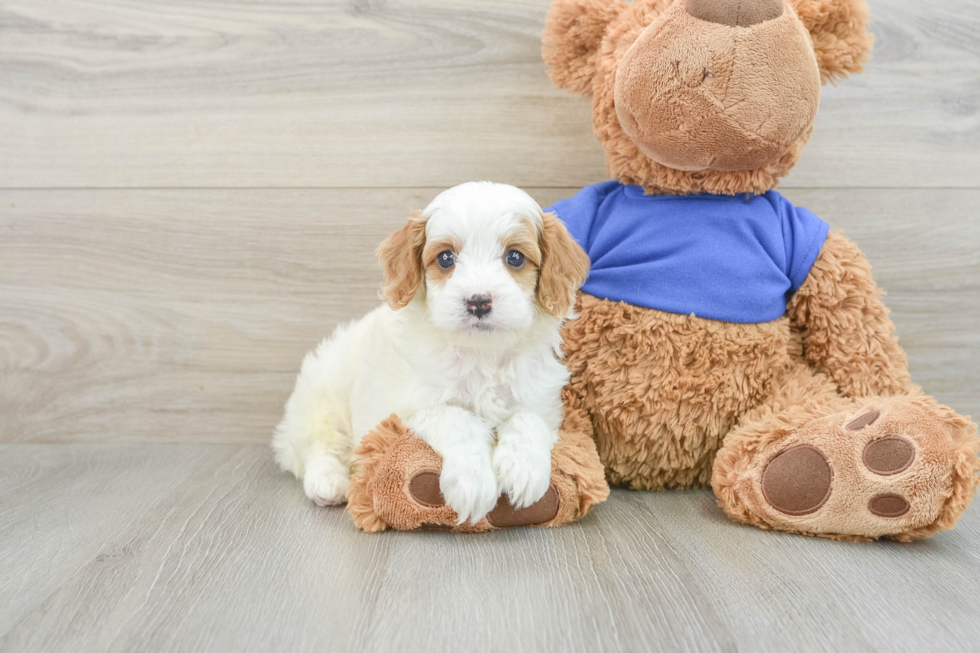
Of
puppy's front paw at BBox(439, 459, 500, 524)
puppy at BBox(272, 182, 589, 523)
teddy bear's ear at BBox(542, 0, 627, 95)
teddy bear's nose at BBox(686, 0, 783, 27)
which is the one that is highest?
teddy bear's nose at BBox(686, 0, 783, 27)

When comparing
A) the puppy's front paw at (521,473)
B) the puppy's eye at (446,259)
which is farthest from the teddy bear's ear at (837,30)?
the puppy's front paw at (521,473)

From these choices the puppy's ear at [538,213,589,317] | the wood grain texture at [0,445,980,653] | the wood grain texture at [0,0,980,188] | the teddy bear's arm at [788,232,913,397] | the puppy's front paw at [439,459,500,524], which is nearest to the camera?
the wood grain texture at [0,445,980,653]

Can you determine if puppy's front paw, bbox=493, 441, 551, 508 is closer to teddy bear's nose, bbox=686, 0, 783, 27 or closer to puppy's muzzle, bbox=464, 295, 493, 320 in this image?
puppy's muzzle, bbox=464, 295, 493, 320

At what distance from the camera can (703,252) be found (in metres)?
1.21

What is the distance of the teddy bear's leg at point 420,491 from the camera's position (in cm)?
107

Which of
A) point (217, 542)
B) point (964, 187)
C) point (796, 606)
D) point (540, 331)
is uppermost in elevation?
point (964, 187)

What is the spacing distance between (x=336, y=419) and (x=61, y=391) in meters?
0.77

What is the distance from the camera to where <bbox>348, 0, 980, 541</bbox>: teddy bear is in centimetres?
105

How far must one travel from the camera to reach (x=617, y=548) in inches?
41.1

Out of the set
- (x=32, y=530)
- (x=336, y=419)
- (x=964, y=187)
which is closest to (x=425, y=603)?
(x=336, y=419)

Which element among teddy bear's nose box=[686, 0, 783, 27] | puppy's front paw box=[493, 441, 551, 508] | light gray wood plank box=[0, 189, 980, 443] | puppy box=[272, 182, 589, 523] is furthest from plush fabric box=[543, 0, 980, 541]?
light gray wood plank box=[0, 189, 980, 443]

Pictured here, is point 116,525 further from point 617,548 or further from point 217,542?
point 617,548

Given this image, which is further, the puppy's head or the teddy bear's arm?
the teddy bear's arm

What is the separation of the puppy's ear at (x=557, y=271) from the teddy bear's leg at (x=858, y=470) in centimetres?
38
